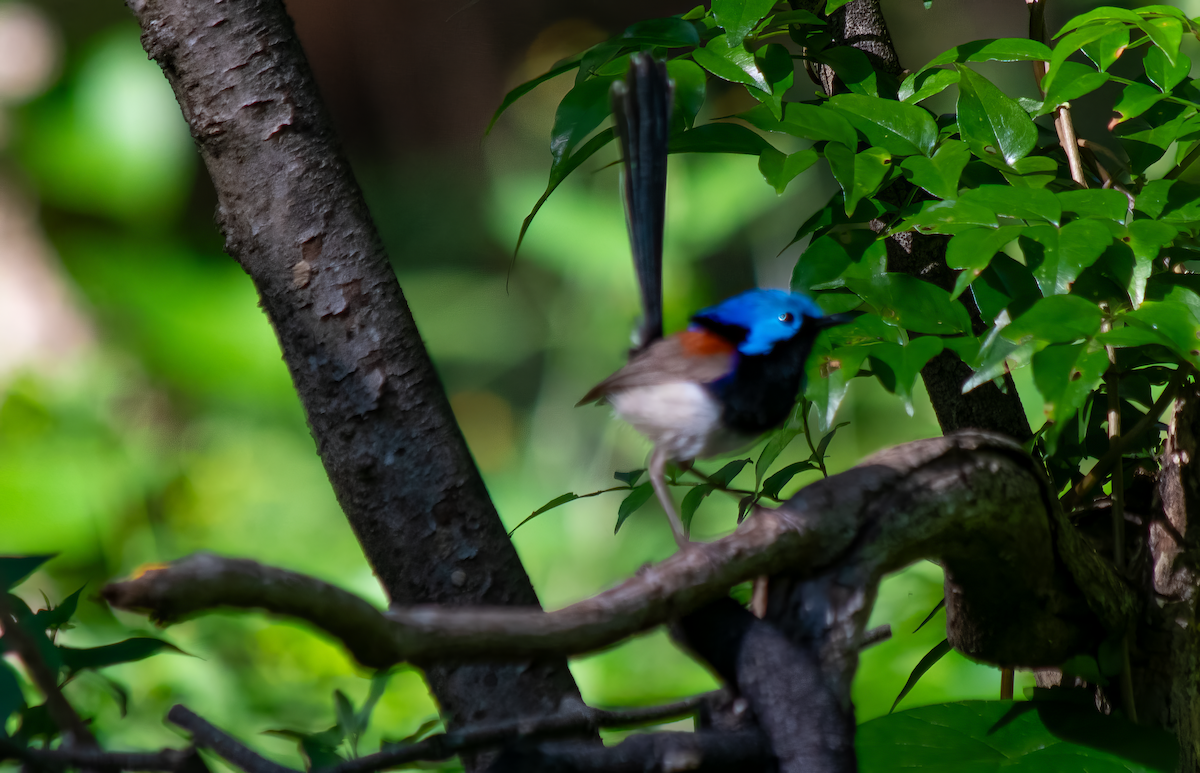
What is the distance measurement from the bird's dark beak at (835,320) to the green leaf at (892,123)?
0.16m

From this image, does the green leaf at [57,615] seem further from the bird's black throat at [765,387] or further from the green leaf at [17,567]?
the bird's black throat at [765,387]

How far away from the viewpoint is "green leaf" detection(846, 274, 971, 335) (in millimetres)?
869

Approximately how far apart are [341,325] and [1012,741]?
30.5 inches

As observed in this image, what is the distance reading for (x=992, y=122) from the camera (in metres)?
0.91

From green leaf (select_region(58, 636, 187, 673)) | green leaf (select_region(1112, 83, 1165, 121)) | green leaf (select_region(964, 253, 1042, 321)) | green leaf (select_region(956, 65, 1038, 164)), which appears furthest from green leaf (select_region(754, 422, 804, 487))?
green leaf (select_region(58, 636, 187, 673))

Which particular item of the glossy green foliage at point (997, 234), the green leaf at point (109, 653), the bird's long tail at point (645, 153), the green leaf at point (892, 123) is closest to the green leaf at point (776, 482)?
the glossy green foliage at point (997, 234)

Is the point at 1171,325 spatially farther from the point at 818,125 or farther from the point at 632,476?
the point at 632,476

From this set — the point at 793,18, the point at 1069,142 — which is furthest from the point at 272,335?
the point at 1069,142

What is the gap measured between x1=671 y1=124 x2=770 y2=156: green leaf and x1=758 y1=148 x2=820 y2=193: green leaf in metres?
0.04

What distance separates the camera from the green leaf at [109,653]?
0.74 metres

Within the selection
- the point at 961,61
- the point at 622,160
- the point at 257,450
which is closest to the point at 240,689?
the point at 257,450

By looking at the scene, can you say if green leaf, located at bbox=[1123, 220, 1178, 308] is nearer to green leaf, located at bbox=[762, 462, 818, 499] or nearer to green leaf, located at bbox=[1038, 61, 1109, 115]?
green leaf, located at bbox=[1038, 61, 1109, 115]

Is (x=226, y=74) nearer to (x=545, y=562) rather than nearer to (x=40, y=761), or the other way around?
(x=40, y=761)

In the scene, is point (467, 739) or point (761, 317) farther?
point (761, 317)
